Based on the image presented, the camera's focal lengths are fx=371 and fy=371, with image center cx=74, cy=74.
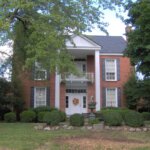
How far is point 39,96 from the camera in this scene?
3797 centimetres

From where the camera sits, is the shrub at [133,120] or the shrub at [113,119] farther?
the shrub at [113,119]

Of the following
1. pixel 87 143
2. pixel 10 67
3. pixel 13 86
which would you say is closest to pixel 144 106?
pixel 13 86

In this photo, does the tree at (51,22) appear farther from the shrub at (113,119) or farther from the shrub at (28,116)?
the shrub at (28,116)

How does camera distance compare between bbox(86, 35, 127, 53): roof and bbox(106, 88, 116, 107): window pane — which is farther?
bbox(86, 35, 127, 53): roof

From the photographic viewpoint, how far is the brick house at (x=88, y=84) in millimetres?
37688

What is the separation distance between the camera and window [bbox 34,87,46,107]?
3772 centimetres

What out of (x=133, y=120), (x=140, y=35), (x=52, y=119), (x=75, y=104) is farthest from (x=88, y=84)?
(x=140, y=35)

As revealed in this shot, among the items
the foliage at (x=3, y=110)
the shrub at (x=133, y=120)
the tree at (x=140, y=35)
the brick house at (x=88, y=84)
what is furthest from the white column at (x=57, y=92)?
the tree at (x=140, y=35)

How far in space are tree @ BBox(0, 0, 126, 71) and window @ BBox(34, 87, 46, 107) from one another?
55.5 ft

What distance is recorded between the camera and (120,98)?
38.9 metres

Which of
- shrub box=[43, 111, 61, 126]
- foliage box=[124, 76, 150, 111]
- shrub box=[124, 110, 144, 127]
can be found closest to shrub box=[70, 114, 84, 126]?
shrub box=[43, 111, 61, 126]

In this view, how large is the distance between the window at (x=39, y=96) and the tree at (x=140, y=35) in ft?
54.4

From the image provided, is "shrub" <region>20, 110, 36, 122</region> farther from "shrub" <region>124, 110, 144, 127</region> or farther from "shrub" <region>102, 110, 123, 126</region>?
"shrub" <region>124, 110, 144, 127</region>

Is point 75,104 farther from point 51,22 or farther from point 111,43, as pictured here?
point 51,22
